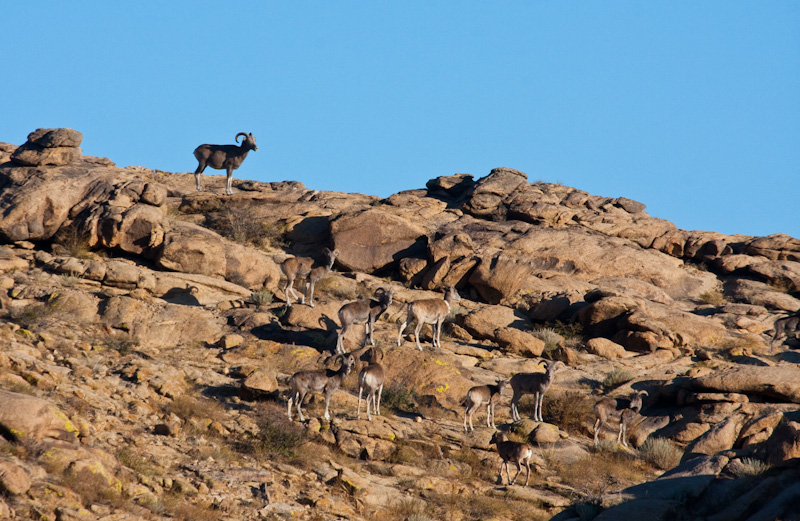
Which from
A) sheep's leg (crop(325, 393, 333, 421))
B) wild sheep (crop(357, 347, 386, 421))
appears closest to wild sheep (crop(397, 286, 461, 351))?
wild sheep (crop(357, 347, 386, 421))

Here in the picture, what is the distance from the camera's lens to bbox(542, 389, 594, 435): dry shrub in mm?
18578

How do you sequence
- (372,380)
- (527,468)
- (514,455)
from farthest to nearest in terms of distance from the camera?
1. (372,380)
2. (527,468)
3. (514,455)

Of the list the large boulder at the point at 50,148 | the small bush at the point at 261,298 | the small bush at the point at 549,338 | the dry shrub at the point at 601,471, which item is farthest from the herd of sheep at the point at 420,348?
the large boulder at the point at 50,148

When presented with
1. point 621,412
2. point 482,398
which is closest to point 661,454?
point 621,412

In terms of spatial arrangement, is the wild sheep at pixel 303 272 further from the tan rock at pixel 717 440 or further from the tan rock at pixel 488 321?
the tan rock at pixel 717 440

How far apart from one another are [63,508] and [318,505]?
4.31 m

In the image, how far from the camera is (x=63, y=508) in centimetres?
1001

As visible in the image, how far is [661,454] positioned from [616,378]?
4.01 meters

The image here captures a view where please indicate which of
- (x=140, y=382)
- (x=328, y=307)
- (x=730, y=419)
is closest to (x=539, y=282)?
(x=328, y=307)

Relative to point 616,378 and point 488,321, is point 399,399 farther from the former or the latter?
point 616,378

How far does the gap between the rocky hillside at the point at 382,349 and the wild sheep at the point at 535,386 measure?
807 millimetres

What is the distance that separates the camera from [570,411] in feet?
61.3

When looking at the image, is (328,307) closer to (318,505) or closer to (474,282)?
(474,282)

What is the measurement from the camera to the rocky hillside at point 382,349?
11.7 m
